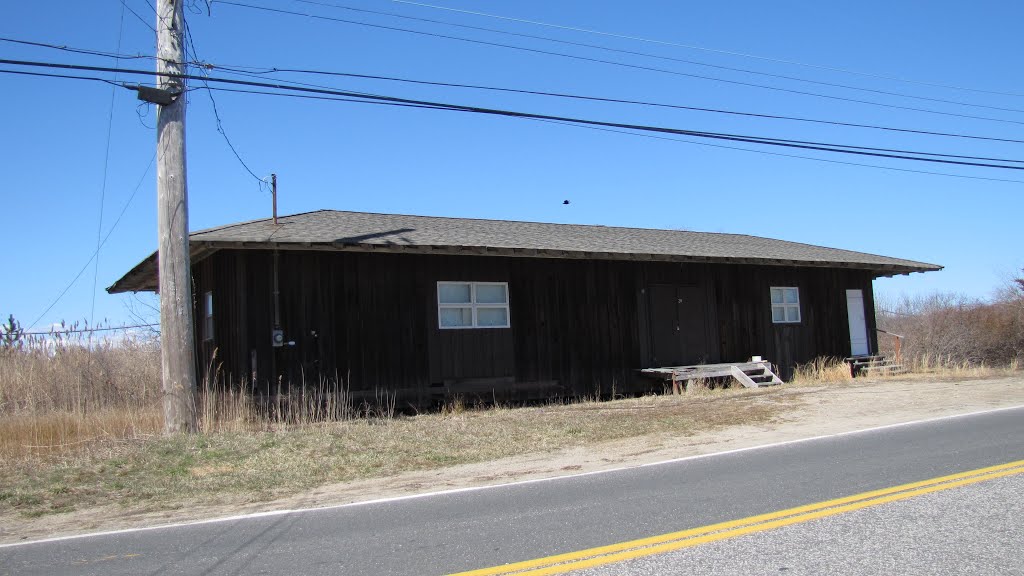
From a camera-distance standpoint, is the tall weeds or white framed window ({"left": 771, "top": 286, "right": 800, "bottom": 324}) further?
white framed window ({"left": 771, "top": 286, "right": 800, "bottom": 324})

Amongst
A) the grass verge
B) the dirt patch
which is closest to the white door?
the dirt patch

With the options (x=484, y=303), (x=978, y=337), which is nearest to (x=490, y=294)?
(x=484, y=303)

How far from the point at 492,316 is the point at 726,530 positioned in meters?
11.5

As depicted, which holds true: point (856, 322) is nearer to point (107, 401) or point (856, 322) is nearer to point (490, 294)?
point (490, 294)

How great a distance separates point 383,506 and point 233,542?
152 centimetres

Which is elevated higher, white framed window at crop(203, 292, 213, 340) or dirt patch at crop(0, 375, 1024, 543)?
white framed window at crop(203, 292, 213, 340)

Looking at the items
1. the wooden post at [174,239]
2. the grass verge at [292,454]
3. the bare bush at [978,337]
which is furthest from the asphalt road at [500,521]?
the bare bush at [978,337]

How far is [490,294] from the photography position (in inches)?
663

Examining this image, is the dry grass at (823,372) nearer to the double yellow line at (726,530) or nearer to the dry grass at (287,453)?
the dry grass at (287,453)

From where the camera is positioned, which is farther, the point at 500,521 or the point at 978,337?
the point at 978,337

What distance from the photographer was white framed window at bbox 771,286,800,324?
21484 millimetres

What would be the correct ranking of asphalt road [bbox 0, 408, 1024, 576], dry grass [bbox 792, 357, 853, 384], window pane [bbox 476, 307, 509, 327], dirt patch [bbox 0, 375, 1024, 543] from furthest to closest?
dry grass [bbox 792, 357, 853, 384], window pane [bbox 476, 307, 509, 327], dirt patch [bbox 0, 375, 1024, 543], asphalt road [bbox 0, 408, 1024, 576]

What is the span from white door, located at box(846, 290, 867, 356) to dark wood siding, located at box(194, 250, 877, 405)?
2.93 meters

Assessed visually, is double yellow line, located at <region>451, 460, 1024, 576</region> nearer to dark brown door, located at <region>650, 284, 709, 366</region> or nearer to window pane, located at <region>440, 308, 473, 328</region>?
window pane, located at <region>440, 308, 473, 328</region>
